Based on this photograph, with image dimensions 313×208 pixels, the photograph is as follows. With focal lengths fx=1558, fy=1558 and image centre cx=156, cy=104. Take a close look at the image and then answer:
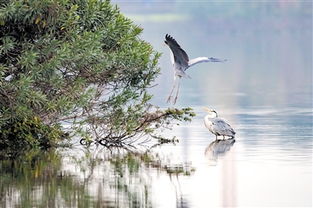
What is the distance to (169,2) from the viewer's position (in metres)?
126

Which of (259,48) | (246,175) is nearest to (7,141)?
(246,175)

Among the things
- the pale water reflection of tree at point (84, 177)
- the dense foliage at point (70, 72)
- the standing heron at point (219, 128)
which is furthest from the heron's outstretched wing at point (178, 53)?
the pale water reflection of tree at point (84, 177)

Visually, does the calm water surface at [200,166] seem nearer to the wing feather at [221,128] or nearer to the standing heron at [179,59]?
the wing feather at [221,128]

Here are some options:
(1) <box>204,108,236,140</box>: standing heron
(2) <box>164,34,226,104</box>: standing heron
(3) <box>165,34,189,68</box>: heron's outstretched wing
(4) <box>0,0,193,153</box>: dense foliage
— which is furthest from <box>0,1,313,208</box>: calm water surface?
(3) <box>165,34,189,68</box>: heron's outstretched wing

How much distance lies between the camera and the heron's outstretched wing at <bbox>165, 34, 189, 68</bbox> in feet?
74.8

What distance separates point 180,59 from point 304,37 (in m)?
Answer: 67.0

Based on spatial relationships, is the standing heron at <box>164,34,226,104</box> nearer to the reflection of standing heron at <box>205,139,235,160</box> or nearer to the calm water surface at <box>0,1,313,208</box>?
the calm water surface at <box>0,1,313,208</box>

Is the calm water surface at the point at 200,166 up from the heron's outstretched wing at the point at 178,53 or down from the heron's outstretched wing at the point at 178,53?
down

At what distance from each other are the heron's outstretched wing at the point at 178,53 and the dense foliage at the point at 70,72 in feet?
1.95

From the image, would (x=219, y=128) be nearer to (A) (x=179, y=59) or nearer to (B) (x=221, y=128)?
(B) (x=221, y=128)

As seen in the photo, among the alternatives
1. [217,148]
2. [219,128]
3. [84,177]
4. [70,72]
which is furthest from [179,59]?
[84,177]

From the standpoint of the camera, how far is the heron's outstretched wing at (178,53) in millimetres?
22812

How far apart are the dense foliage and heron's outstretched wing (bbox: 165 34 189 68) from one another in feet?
1.95

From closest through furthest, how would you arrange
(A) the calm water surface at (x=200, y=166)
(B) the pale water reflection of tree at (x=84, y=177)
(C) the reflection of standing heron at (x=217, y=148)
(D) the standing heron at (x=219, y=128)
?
(B) the pale water reflection of tree at (x=84, y=177) < (A) the calm water surface at (x=200, y=166) < (C) the reflection of standing heron at (x=217, y=148) < (D) the standing heron at (x=219, y=128)
